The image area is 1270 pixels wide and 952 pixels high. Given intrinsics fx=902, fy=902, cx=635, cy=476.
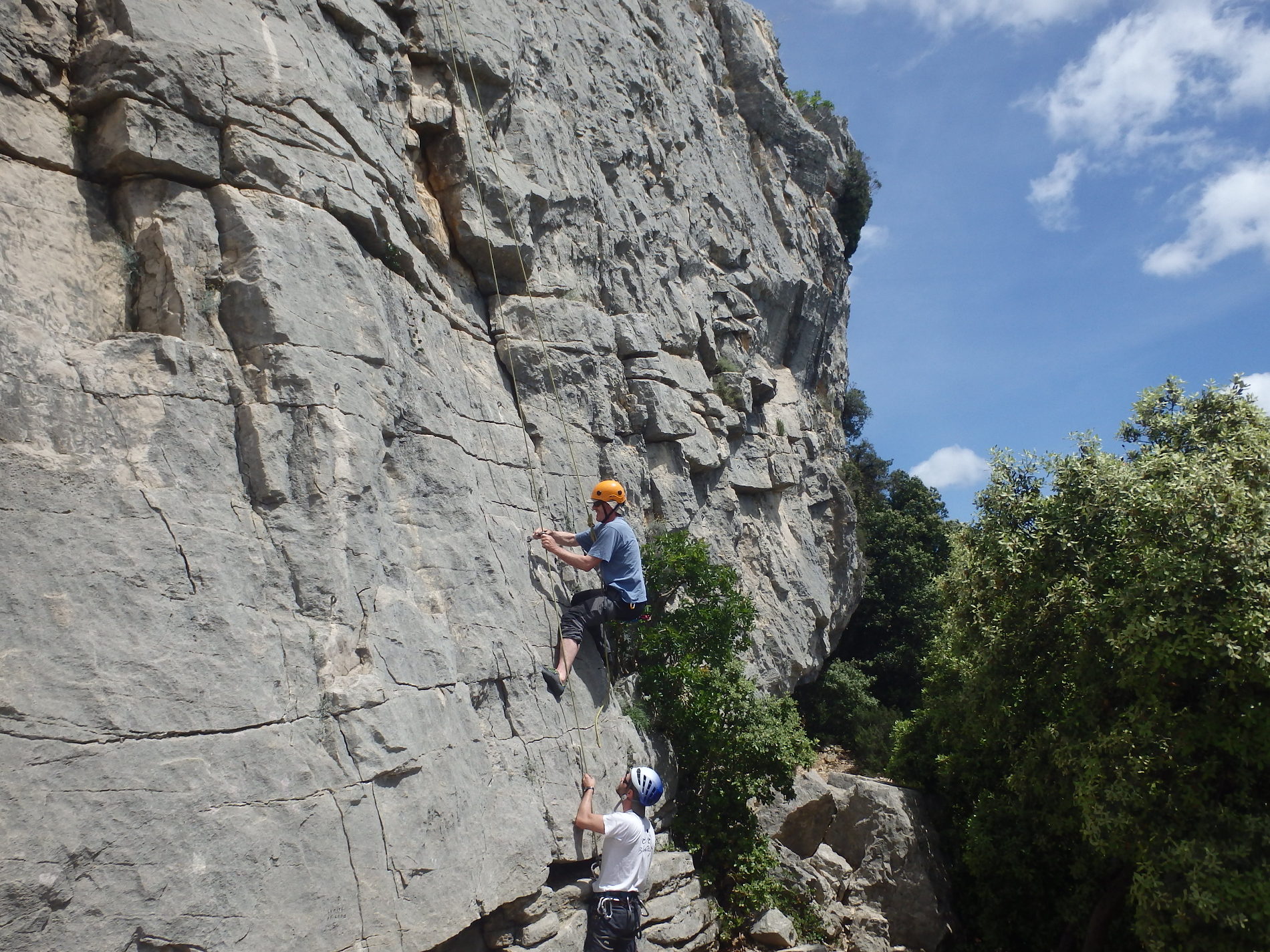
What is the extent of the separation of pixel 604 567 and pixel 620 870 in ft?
11.4

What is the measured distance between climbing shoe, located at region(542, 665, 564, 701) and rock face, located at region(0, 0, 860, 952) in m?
0.14

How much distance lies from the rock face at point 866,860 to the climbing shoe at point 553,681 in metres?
6.49

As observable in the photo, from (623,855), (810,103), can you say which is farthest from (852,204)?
(623,855)

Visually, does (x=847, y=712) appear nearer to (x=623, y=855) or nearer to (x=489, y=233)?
(x=489, y=233)

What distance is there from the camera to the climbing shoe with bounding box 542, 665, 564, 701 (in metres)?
9.56

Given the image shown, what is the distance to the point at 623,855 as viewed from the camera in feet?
26.0

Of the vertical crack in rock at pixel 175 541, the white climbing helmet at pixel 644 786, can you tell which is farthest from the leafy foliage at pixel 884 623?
the vertical crack in rock at pixel 175 541

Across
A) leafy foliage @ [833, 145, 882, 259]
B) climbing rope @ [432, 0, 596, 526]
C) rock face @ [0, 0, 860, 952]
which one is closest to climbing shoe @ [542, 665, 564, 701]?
rock face @ [0, 0, 860, 952]

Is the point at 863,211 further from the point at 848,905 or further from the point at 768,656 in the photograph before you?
the point at 848,905

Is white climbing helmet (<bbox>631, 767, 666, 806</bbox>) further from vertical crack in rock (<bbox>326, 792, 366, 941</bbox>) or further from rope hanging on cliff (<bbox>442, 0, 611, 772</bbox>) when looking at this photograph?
rope hanging on cliff (<bbox>442, 0, 611, 772</bbox>)

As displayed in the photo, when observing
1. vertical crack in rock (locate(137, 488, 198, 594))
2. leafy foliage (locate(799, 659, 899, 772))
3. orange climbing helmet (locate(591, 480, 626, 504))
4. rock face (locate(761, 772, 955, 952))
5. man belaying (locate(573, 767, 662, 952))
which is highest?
orange climbing helmet (locate(591, 480, 626, 504))

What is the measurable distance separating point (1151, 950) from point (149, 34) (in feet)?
45.8

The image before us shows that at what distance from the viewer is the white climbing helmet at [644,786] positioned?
8367 millimetres

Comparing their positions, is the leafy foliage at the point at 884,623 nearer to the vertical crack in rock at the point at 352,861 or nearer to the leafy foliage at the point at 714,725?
the leafy foliage at the point at 714,725
